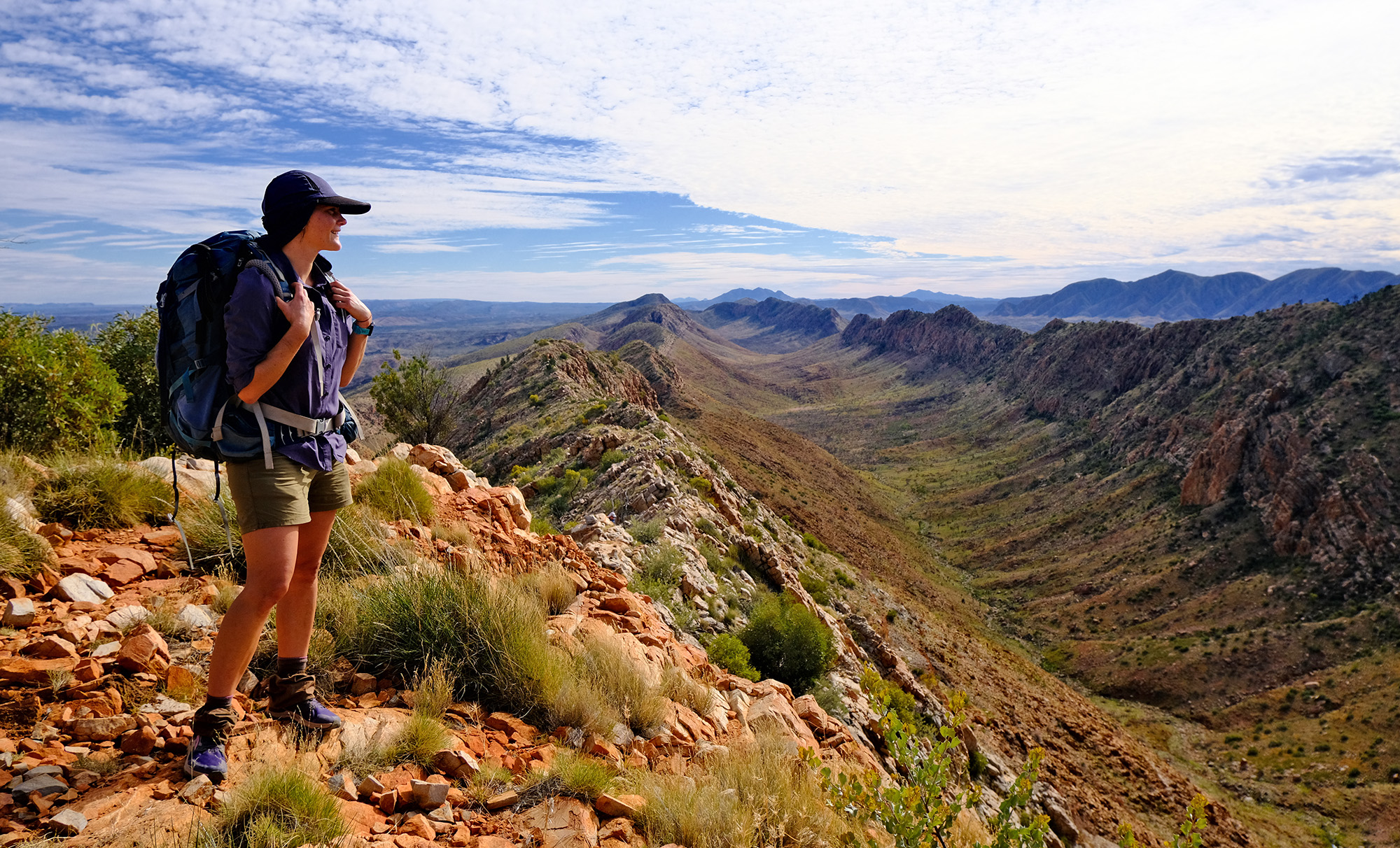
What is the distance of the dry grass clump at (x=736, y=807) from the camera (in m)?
3.49

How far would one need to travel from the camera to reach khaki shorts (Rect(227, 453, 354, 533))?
3.14 metres

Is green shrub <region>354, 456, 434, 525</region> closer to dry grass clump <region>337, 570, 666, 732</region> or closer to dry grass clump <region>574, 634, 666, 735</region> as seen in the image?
dry grass clump <region>337, 570, 666, 732</region>

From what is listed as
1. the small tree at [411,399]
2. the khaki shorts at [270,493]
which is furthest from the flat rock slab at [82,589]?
the small tree at [411,399]

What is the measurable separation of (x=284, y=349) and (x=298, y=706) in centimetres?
209

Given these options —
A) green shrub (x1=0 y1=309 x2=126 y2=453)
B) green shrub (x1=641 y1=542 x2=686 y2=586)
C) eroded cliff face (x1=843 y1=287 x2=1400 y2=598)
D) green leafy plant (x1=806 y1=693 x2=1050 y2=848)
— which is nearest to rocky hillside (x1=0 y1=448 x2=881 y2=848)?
green leafy plant (x1=806 y1=693 x2=1050 y2=848)

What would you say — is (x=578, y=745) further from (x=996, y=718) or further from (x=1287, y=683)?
(x=1287, y=683)

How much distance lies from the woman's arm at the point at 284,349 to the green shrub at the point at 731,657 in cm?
607

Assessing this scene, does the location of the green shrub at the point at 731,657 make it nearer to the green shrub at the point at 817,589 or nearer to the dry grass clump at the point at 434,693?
the dry grass clump at the point at 434,693

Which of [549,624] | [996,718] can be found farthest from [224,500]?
[996,718]

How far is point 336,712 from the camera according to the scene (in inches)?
151

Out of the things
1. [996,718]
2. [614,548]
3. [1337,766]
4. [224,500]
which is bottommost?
[1337,766]

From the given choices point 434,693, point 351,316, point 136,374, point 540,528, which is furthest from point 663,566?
point 136,374

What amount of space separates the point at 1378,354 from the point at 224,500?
78.4m

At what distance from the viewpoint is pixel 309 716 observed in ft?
11.9
